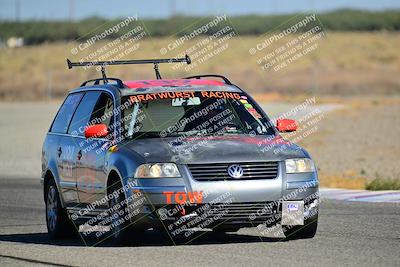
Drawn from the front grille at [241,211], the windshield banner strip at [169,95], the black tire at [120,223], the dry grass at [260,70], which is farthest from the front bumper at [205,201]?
the dry grass at [260,70]

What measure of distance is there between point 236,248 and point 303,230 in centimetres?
87

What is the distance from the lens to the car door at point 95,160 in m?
11.5

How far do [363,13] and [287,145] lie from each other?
116118 millimetres

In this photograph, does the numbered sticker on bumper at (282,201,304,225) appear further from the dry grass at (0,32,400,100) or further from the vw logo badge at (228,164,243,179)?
the dry grass at (0,32,400,100)

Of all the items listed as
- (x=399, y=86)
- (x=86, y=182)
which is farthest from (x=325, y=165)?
(x=399, y=86)

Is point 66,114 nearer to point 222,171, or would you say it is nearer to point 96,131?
point 96,131

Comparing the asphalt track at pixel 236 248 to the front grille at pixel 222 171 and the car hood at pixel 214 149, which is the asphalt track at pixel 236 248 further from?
the car hood at pixel 214 149

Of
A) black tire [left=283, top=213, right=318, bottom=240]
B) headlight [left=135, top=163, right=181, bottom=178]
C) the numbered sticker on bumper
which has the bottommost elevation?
black tire [left=283, top=213, right=318, bottom=240]

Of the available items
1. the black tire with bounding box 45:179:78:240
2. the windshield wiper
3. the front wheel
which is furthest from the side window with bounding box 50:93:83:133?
the front wheel

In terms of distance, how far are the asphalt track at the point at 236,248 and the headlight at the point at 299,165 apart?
68 centimetres

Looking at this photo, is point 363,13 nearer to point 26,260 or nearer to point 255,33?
point 255,33

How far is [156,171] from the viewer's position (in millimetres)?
10711

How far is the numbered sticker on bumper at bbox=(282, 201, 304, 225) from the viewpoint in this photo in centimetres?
1080

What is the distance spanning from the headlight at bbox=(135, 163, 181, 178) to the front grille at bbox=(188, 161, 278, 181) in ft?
0.58
